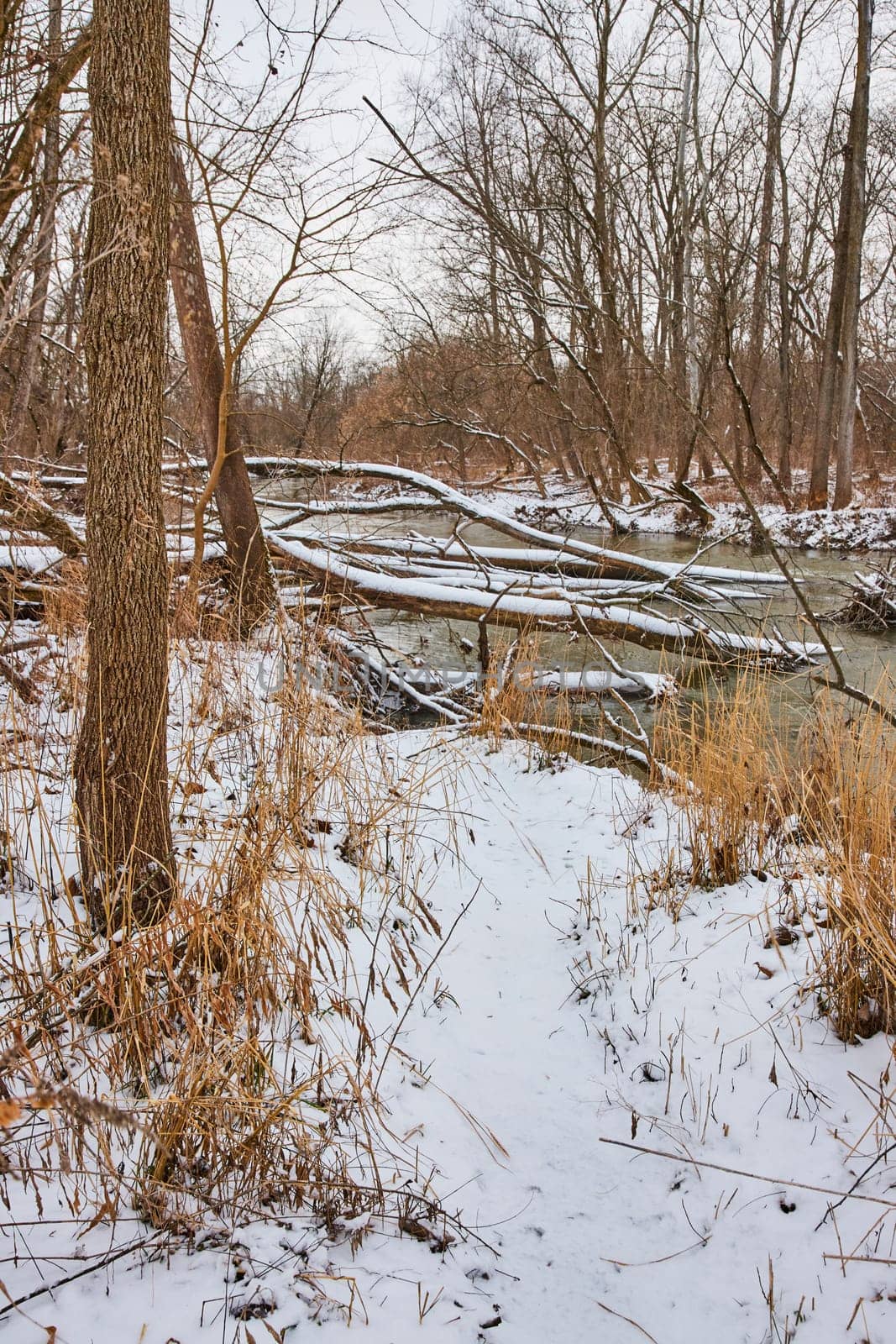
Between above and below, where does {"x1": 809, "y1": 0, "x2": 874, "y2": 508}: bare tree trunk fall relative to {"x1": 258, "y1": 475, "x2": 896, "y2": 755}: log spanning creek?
above

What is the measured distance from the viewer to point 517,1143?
1834 millimetres

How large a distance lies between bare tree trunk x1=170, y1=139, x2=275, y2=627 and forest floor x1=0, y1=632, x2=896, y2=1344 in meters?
2.18

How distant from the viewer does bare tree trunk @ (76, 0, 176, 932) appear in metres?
1.73

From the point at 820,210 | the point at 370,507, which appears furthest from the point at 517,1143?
the point at 820,210

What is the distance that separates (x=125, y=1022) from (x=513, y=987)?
115 centimetres

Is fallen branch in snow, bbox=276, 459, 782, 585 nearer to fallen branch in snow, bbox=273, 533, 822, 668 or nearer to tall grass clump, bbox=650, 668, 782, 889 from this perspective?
fallen branch in snow, bbox=273, 533, 822, 668

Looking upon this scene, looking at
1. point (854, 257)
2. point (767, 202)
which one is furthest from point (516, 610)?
point (767, 202)

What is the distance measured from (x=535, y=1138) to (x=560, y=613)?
344cm

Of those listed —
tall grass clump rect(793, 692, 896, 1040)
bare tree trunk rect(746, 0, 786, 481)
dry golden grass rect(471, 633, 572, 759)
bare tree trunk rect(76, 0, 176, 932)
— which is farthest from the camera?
bare tree trunk rect(746, 0, 786, 481)

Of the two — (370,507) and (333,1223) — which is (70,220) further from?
(333,1223)

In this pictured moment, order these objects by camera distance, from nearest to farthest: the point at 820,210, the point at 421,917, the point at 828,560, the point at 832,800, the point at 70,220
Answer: the point at 832,800, the point at 421,917, the point at 70,220, the point at 828,560, the point at 820,210

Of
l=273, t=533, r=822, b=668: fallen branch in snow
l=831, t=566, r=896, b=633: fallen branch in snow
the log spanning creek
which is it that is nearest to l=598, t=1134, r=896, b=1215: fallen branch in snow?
the log spanning creek

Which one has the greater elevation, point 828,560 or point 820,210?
point 820,210

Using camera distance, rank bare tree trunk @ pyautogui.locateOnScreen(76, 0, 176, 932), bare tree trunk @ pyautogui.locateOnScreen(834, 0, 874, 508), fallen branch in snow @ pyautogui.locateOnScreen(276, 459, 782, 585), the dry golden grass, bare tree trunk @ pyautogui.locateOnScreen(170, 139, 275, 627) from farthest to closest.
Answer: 1. bare tree trunk @ pyautogui.locateOnScreen(834, 0, 874, 508)
2. fallen branch in snow @ pyautogui.locateOnScreen(276, 459, 782, 585)
3. bare tree trunk @ pyautogui.locateOnScreen(170, 139, 275, 627)
4. the dry golden grass
5. bare tree trunk @ pyautogui.locateOnScreen(76, 0, 176, 932)
